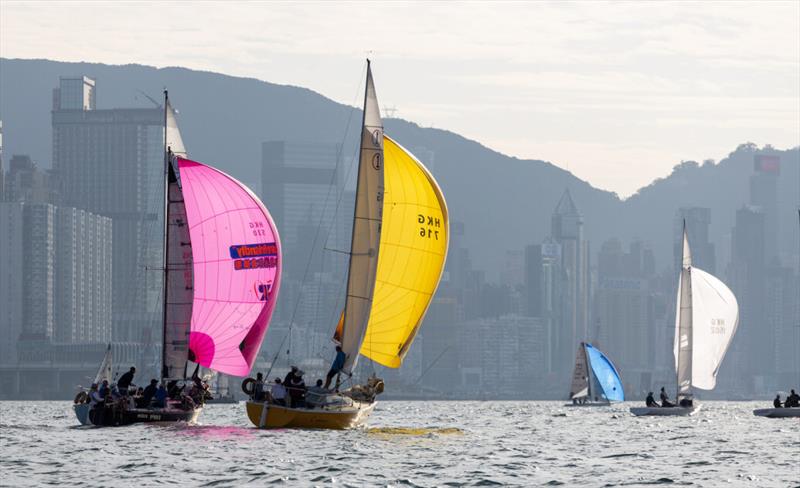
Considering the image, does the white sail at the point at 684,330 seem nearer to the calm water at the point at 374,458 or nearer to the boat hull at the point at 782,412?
the boat hull at the point at 782,412

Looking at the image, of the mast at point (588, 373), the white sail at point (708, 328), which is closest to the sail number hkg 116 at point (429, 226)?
the white sail at point (708, 328)

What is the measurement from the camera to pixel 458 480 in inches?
1729

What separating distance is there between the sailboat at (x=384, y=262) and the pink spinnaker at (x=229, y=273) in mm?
3640

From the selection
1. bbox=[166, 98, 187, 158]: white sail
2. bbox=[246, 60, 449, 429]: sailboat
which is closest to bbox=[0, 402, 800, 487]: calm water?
bbox=[246, 60, 449, 429]: sailboat

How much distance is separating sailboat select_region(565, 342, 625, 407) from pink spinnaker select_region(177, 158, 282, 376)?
91.4 metres

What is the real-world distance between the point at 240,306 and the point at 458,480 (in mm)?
18803

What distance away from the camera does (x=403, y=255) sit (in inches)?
2277

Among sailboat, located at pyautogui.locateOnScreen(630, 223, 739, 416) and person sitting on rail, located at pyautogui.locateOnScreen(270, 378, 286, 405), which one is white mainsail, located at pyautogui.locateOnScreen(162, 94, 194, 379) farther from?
sailboat, located at pyautogui.locateOnScreen(630, 223, 739, 416)

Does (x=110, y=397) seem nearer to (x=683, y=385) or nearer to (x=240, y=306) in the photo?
(x=240, y=306)

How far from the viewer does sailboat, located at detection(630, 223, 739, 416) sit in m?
103

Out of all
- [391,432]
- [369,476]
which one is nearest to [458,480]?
[369,476]

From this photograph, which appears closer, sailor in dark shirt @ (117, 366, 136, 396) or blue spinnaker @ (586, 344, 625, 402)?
sailor in dark shirt @ (117, 366, 136, 396)

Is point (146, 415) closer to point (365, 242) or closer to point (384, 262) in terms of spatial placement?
point (365, 242)

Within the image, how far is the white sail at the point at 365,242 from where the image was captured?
57906 millimetres
